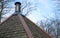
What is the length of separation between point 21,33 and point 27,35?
516mm

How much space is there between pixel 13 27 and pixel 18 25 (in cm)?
35

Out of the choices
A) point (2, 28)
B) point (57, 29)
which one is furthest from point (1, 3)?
point (57, 29)

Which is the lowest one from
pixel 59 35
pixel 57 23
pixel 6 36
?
pixel 59 35

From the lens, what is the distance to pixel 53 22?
1422 inches

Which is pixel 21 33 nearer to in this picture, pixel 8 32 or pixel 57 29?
pixel 8 32

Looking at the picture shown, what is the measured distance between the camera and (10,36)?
10031mm

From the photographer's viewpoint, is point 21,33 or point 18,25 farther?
point 18,25

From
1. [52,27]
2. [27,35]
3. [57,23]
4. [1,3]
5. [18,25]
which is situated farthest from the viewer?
[52,27]

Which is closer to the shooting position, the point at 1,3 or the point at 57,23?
the point at 1,3

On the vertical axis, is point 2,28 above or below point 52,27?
above

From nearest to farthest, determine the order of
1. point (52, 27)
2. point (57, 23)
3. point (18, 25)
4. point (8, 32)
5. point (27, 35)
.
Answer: point (27, 35) < point (8, 32) < point (18, 25) < point (57, 23) < point (52, 27)

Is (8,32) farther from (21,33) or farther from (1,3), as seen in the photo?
(1,3)

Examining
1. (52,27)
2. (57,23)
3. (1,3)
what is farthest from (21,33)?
(52,27)

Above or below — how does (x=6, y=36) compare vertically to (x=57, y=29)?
above
